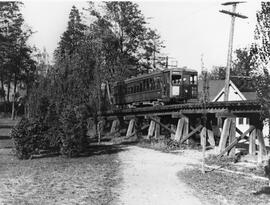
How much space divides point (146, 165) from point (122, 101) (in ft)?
59.4

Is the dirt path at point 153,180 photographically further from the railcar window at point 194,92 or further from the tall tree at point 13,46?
the tall tree at point 13,46

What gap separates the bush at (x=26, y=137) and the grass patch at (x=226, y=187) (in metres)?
7.87

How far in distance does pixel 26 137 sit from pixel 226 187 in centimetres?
1036

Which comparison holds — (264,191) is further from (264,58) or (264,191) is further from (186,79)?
(186,79)

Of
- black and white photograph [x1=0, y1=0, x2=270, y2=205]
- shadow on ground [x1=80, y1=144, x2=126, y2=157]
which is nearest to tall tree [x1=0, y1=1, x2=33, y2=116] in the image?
black and white photograph [x1=0, y1=0, x2=270, y2=205]

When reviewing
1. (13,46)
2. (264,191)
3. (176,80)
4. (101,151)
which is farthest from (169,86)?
(13,46)

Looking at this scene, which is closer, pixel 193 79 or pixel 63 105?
pixel 63 105

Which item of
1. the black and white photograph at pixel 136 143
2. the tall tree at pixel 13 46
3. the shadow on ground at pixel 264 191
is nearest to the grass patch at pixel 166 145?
the black and white photograph at pixel 136 143

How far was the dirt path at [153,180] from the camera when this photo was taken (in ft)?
35.4

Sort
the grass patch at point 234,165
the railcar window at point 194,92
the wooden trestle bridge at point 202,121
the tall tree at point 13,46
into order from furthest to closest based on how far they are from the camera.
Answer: the tall tree at point 13,46 → the railcar window at point 194,92 → the wooden trestle bridge at point 202,121 → the grass patch at point 234,165

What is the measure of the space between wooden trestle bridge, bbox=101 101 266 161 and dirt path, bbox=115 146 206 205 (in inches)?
77.0

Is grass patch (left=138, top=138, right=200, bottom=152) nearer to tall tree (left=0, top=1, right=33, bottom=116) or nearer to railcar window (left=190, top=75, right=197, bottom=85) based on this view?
railcar window (left=190, top=75, right=197, bottom=85)

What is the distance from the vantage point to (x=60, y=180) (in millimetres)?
13211

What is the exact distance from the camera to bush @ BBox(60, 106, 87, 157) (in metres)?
19.2
